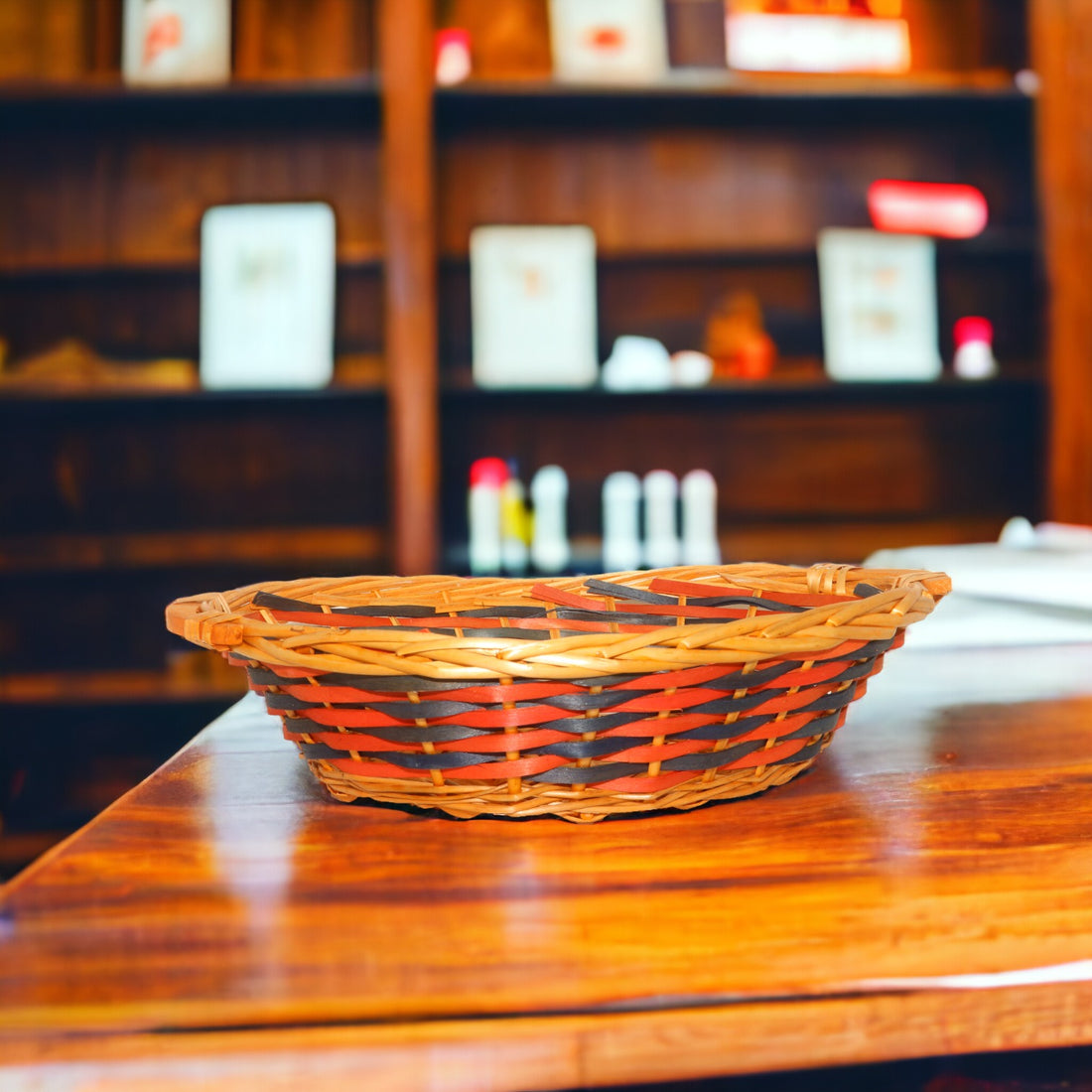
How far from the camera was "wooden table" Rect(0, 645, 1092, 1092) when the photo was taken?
0.31 metres

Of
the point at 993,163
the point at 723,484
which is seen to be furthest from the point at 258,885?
the point at 993,163

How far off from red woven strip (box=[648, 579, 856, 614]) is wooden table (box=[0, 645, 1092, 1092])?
112 mm

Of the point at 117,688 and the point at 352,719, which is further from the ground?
the point at 352,719

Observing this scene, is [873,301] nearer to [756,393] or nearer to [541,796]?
[756,393]

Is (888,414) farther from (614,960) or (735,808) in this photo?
(614,960)

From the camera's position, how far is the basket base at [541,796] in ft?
1.56

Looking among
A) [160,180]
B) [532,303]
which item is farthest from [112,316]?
[532,303]

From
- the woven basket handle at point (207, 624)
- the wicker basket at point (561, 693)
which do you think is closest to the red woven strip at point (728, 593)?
the wicker basket at point (561, 693)

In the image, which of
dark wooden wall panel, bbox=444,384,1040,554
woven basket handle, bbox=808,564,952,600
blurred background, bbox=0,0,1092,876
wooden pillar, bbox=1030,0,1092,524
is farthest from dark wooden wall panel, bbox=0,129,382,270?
woven basket handle, bbox=808,564,952,600

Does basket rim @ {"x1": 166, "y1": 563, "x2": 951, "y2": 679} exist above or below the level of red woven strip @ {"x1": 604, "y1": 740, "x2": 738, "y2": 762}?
above

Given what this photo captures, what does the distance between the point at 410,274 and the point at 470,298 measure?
327 mm

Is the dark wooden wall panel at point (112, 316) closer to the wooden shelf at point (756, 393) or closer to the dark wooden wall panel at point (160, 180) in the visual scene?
the dark wooden wall panel at point (160, 180)

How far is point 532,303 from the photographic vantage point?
2.39 meters

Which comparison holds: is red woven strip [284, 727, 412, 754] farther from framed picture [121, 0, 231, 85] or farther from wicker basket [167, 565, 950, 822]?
framed picture [121, 0, 231, 85]
